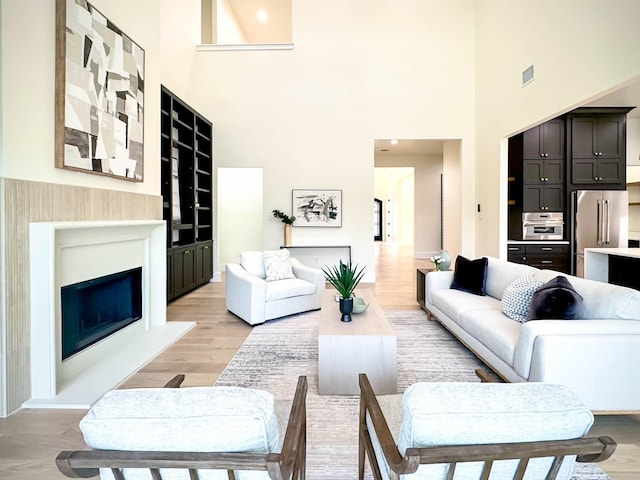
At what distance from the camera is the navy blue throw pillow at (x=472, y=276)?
147 inches

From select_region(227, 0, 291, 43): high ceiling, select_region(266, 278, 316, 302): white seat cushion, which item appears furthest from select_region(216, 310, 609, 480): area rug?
select_region(227, 0, 291, 43): high ceiling

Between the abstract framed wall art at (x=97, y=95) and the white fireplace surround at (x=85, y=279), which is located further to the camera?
the abstract framed wall art at (x=97, y=95)

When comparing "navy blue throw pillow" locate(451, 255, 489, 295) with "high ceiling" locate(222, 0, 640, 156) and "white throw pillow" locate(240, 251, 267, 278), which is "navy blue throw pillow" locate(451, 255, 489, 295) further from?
"high ceiling" locate(222, 0, 640, 156)

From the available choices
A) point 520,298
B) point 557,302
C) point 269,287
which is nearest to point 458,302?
point 520,298

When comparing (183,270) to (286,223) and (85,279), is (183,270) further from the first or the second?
(85,279)

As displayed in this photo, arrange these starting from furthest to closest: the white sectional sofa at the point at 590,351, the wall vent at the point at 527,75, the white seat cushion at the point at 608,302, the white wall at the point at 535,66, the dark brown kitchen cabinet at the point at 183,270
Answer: the dark brown kitchen cabinet at the point at 183,270, the wall vent at the point at 527,75, the white wall at the point at 535,66, the white seat cushion at the point at 608,302, the white sectional sofa at the point at 590,351

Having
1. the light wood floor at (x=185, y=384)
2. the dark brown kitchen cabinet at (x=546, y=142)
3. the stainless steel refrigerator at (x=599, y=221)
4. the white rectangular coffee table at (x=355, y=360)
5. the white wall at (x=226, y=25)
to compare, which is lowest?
the light wood floor at (x=185, y=384)

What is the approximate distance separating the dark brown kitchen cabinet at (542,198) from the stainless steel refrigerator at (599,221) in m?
0.27

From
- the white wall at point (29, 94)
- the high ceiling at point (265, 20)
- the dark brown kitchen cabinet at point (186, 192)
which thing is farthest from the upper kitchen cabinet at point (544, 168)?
the high ceiling at point (265, 20)

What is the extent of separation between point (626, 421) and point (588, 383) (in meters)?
0.46

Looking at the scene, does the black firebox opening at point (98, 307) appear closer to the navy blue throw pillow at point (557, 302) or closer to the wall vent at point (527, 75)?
the navy blue throw pillow at point (557, 302)

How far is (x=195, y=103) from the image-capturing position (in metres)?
6.99

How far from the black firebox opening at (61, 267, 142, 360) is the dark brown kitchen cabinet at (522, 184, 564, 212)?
5.82 metres

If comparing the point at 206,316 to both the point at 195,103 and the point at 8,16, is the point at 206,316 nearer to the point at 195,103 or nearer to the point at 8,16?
the point at 8,16
